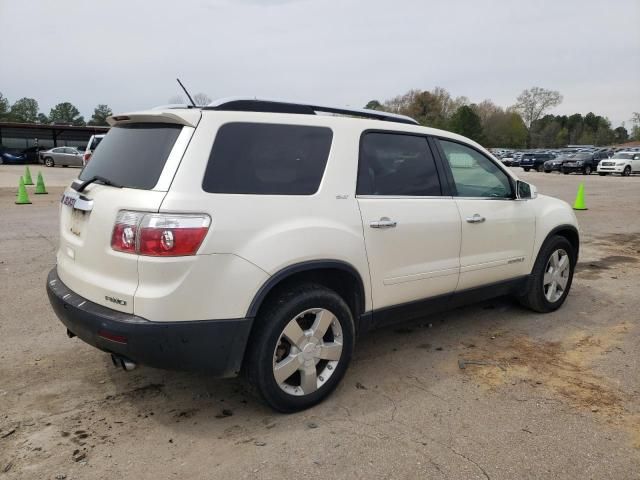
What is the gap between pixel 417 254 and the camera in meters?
3.60

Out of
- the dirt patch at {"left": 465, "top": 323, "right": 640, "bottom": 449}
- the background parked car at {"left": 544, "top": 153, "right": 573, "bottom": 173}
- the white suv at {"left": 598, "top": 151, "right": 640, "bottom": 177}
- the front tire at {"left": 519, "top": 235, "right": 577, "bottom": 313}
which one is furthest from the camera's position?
the background parked car at {"left": 544, "top": 153, "right": 573, "bottom": 173}

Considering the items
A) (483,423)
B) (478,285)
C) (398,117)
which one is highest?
(398,117)

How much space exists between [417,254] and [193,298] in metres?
1.70

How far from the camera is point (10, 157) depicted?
123 feet

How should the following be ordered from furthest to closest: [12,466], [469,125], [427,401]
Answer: [469,125] < [427,401] < [12,466]

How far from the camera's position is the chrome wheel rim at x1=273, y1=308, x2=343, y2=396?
2969 millimetres

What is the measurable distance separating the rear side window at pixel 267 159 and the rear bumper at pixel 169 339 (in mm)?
747

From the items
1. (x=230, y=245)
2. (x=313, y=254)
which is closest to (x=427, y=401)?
(x=313, y=254)

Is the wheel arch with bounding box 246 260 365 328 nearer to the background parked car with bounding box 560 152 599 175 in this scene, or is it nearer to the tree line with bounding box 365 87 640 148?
the background parked car with bounding box 560 152 599 175

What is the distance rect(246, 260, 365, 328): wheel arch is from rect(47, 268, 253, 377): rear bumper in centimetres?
18

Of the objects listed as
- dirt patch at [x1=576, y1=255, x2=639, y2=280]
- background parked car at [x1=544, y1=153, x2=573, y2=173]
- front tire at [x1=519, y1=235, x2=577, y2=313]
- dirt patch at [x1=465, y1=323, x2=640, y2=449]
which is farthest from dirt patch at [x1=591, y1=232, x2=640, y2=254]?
background parked car at [x1=544, y1=153, x2=573, y2=173]

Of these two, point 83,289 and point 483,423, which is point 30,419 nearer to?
point 83,289

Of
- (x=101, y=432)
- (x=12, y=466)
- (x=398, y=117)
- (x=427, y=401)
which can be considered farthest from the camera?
(x=398, y=117)

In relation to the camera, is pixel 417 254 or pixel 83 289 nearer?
pixel 83 289
